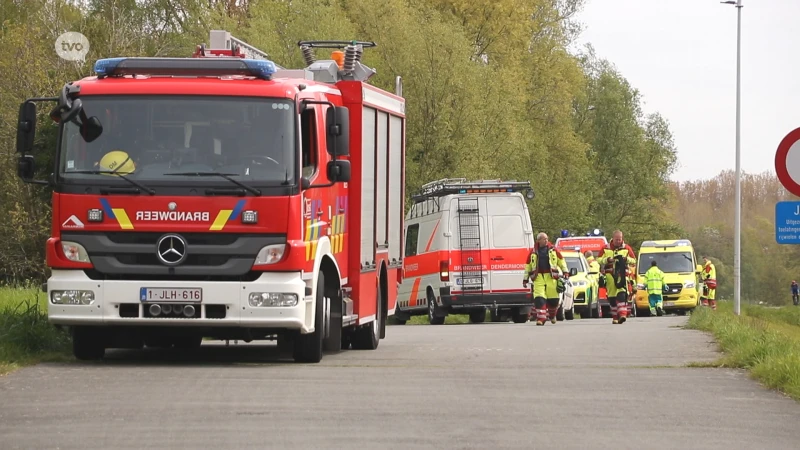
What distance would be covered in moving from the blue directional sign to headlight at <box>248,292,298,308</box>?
189 inches

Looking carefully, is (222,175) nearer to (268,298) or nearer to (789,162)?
(268,298)

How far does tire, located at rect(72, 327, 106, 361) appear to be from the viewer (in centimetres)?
1380

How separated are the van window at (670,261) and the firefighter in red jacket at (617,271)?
58.0 feet

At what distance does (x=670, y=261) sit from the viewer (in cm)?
4434

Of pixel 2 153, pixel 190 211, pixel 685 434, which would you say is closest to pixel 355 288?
pixel 190 211

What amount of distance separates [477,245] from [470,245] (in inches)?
5.4

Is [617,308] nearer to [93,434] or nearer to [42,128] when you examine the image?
[42,128]

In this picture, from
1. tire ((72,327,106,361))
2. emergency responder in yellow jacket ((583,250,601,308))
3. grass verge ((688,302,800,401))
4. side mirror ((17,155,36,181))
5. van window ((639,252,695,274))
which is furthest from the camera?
van window ((639,252,695,274))

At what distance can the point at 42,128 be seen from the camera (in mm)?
22234

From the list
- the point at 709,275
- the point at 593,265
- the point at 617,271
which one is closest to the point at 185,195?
the point at 617,271

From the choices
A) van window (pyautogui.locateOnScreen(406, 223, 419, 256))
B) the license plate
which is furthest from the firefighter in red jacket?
the license plate

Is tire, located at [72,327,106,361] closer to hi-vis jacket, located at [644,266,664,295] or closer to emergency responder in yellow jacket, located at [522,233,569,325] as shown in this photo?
emergency responder in yellow jacket, located at [522,233,569,325]

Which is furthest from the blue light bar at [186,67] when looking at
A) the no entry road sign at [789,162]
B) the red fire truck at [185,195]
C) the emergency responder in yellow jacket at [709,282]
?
the emergency responder in yellow jacket at [709,282]

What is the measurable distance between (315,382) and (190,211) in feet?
6.60
